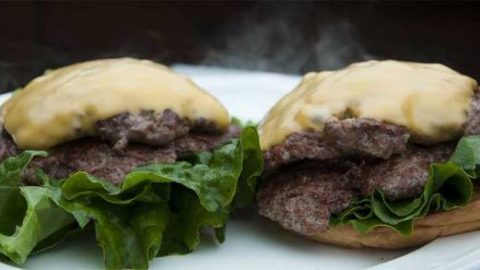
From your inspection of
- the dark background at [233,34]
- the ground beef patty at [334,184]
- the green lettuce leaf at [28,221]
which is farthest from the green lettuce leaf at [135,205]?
the dark background at [233,34]

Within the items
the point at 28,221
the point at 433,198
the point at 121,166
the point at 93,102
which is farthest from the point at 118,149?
the point at 433,198

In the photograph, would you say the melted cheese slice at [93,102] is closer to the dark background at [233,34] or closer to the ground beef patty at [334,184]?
the ground beef patty at [334,184]

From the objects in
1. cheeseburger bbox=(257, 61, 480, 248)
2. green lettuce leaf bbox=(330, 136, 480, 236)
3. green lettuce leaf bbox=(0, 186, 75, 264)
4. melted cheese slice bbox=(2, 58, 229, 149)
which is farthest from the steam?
green lettuce leaf bbox=(0, 186, 75, 264)

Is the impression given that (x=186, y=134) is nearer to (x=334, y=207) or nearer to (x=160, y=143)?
(x=160, y=143)

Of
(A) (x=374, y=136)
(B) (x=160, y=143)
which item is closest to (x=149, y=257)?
(B) (x=160, y=143)

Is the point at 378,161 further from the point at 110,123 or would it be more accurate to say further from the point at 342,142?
the point at 110,123

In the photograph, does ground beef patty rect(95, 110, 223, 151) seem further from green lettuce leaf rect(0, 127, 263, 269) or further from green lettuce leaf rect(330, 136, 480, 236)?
green lettuce leaf rect(330, 136, 480, 236)
